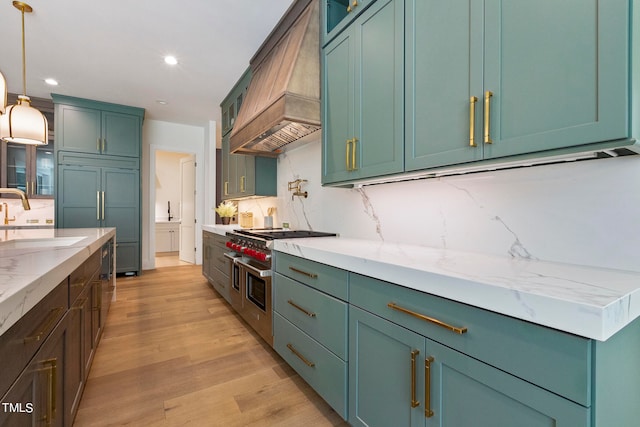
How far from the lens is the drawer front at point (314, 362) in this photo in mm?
1460

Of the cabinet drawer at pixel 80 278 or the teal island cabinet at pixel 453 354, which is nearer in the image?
the teal island cabinet at pixel 453 354

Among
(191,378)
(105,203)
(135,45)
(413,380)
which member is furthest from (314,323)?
(105,203)

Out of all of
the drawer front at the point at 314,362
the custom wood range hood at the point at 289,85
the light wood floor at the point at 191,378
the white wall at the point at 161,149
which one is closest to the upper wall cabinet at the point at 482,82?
the custom wood range hood at the point at 289,85

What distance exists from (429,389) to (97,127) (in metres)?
5.56

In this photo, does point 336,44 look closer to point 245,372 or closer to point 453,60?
point 453,60

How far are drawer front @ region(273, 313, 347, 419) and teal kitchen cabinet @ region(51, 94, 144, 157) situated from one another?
427 centimetres

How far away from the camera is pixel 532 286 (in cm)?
81

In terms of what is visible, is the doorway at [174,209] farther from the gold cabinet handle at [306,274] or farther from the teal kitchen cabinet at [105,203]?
the gold cabinet handle at [306,274]

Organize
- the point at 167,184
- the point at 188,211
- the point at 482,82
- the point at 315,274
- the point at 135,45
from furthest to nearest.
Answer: the point at 167,184, the point at 188,211, the point at 135,45, the point at 315,274, the point at 482,82

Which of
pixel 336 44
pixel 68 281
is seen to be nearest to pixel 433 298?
pixel 68 281

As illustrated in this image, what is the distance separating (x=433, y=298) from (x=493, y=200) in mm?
723

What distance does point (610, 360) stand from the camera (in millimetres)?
719

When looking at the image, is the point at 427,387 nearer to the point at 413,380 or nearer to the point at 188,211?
the point at 413,380

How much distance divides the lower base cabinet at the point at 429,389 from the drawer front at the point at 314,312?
0.28ft
